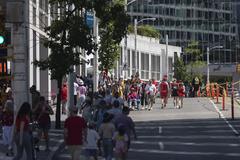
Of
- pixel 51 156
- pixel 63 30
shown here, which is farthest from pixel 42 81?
pixel 51 156

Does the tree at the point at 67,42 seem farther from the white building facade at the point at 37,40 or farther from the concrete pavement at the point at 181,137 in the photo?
the white building facade at the point at 37,40

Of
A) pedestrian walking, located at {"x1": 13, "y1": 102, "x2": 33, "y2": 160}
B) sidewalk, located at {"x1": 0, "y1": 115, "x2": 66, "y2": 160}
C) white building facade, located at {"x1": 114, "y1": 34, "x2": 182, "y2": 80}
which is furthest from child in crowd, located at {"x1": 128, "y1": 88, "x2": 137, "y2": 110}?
white building facade, located at {"x1": 114, "y1": 34, "x2": 182, "y2": 80}

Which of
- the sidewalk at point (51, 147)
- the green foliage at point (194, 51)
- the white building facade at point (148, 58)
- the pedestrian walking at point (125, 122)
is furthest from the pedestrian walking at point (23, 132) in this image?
the green foliage at point (194, 51)

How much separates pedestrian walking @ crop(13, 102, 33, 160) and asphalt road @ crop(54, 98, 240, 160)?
10.8ft

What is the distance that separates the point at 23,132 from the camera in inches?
614

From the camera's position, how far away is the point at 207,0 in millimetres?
131500

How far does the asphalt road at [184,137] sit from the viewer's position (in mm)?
19438

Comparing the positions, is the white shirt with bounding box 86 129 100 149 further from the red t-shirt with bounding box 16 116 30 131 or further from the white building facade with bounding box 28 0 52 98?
the white building facade with bounding box 28 0 52 98

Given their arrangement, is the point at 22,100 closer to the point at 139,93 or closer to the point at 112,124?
the point at 112,124

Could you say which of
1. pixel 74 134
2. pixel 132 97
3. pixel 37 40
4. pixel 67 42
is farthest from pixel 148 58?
pixel 74 134

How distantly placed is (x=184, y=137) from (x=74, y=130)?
921 centimetres

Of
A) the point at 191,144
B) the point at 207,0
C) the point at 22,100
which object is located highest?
the point at 207,0

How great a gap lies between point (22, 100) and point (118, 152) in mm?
2552

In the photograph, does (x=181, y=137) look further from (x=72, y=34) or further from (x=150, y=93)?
(x=150, y=93)
